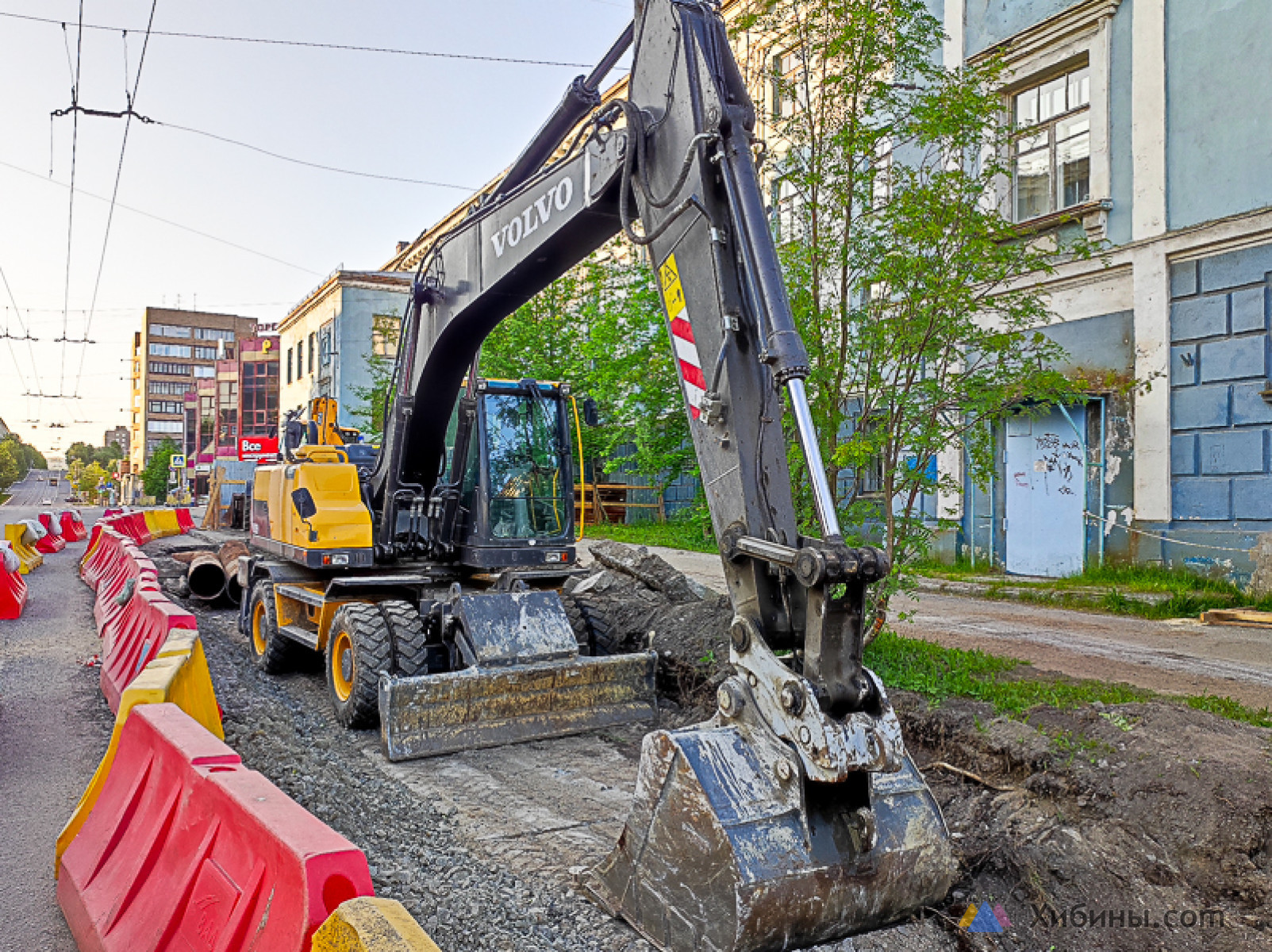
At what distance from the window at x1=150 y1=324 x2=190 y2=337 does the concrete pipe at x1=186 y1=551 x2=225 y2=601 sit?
11929 cm

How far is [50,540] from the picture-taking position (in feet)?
67.1

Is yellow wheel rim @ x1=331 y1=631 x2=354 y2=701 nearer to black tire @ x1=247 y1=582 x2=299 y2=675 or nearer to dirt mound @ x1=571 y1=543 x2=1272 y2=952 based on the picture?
black tire @ x1=247 y1=582 x2=299 y2=675

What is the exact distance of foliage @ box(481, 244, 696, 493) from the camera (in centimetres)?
1377

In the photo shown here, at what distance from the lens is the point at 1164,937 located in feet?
11.9

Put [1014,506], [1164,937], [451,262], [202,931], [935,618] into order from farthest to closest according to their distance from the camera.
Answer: [1014,506] < [935,618] < [451,262] < [1164,937] < [202,931]

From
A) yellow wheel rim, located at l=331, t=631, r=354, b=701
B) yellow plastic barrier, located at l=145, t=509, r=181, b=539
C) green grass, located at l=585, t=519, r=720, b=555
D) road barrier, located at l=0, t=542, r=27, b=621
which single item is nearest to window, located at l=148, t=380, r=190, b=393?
yellow plastic barrier, located at l=145, t=509, r=181, b=539

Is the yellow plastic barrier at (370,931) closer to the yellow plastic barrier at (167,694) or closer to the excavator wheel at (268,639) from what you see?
the yellow plastic barrier at (167,694)

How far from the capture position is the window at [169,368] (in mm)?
115625

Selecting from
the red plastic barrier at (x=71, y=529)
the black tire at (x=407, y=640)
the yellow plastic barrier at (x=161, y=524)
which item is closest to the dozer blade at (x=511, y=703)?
the black tire at (x=407, y=640)

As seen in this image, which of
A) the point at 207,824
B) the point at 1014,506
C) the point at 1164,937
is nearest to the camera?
the point at 207,824

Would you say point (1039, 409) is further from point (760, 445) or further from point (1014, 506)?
point (1014, 506)

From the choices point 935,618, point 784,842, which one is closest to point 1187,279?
point 935,618

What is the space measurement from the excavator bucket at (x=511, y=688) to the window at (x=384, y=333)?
Answer: 90.3ft

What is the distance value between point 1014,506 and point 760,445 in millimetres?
10745
